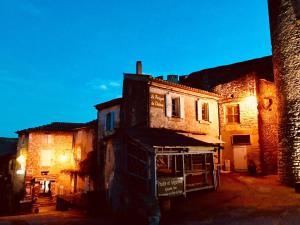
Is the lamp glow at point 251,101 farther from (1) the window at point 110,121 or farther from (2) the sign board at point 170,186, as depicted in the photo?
(2) the sign board at point 170,186

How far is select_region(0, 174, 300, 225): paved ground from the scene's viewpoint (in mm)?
10913

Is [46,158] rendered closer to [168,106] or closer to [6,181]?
[6,181]

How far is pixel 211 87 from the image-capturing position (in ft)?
85.5

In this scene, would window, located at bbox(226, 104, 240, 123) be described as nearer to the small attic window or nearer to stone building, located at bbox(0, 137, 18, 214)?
the small attic window

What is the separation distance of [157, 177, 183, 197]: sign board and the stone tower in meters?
7.77

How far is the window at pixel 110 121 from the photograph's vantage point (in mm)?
22581

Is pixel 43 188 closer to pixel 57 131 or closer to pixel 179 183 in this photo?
pixel 57 131

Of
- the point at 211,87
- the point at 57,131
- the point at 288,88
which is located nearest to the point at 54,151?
the point at 57,131

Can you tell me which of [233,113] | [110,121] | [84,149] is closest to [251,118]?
[233,113]

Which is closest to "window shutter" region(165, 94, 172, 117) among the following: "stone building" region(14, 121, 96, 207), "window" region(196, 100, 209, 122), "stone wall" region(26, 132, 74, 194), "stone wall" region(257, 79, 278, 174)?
"window" region(196, 100, 209, 122)

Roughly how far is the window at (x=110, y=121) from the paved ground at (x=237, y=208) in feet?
30.8

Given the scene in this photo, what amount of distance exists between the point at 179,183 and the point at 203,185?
9.24ft

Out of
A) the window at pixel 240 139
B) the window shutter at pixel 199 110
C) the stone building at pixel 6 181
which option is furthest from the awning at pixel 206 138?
the stone building at pixel 6 181

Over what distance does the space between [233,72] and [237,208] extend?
15.9 metres
